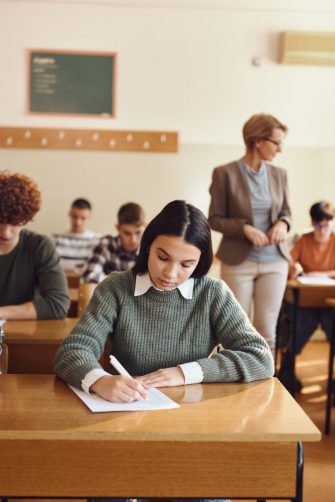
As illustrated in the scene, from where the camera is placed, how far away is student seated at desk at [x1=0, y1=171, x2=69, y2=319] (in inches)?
104

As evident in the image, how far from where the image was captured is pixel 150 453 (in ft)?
4.69

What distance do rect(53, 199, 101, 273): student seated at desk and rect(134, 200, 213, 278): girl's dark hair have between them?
11.7 ft

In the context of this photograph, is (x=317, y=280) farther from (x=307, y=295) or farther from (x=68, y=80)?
(x=68, y=80)

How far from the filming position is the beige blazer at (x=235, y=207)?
3408mm

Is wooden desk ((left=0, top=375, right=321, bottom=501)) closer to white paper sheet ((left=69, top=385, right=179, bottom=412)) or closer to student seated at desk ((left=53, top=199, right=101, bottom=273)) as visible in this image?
white paper sheet ((left=69, top=385, right=179, bottom=412))

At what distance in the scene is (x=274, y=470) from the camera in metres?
1.46

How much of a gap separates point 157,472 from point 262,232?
2077 mm

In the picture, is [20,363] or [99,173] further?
[99,173]

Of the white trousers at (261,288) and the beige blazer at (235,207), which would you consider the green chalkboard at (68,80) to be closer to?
the beige blazer at (235,207)

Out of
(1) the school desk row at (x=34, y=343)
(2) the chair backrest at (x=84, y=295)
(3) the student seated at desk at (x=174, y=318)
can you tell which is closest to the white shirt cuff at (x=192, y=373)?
(3) the student seated at desk at (x=174, y=318)

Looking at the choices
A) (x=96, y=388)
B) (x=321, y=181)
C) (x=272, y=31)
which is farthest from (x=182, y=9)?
(x=96, y=388)

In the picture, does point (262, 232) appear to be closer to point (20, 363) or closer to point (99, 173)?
point (20, 363)

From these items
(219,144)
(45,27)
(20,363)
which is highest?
(45,27)

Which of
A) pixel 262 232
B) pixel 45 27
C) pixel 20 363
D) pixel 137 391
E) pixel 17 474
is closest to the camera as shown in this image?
pixel 17 474
